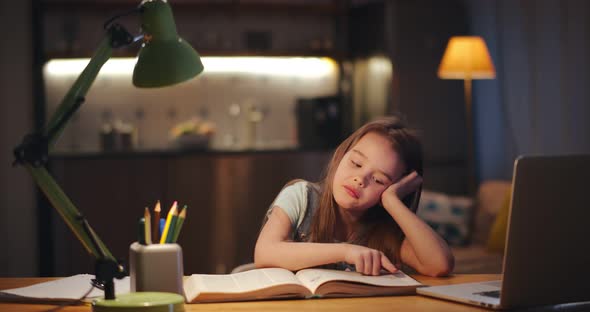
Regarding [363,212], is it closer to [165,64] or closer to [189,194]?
[165,64]

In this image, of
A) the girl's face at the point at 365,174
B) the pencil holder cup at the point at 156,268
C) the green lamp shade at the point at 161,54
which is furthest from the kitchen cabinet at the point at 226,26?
the pencil holder cup at the point at 156,268

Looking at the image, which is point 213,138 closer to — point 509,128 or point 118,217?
point 118,217

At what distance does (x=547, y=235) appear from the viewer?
133 centimetres

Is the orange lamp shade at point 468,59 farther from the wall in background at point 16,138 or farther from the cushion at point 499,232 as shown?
the wall in background at point 16,138

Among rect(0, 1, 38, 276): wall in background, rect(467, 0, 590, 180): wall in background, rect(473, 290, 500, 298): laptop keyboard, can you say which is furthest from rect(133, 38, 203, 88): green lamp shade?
rect(0, 1, 38, 276): wall in background

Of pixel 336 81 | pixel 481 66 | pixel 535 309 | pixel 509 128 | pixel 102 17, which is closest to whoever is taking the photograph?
pixel 535 309

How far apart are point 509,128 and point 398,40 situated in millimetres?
854

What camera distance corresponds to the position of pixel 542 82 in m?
4.66

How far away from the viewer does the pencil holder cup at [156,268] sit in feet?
4.58

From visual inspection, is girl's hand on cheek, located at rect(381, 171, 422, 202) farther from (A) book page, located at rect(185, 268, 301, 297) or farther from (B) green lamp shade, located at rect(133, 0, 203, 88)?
(B) green lamp shade, located at rect(133, 0, 203, 88)

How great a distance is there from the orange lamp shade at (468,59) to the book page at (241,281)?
320cm

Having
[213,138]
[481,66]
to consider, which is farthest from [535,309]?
[213,138]

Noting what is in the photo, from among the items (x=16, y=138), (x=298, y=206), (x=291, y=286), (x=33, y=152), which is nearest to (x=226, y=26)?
(x=16, y=138)

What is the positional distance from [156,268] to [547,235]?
647 millimetres
